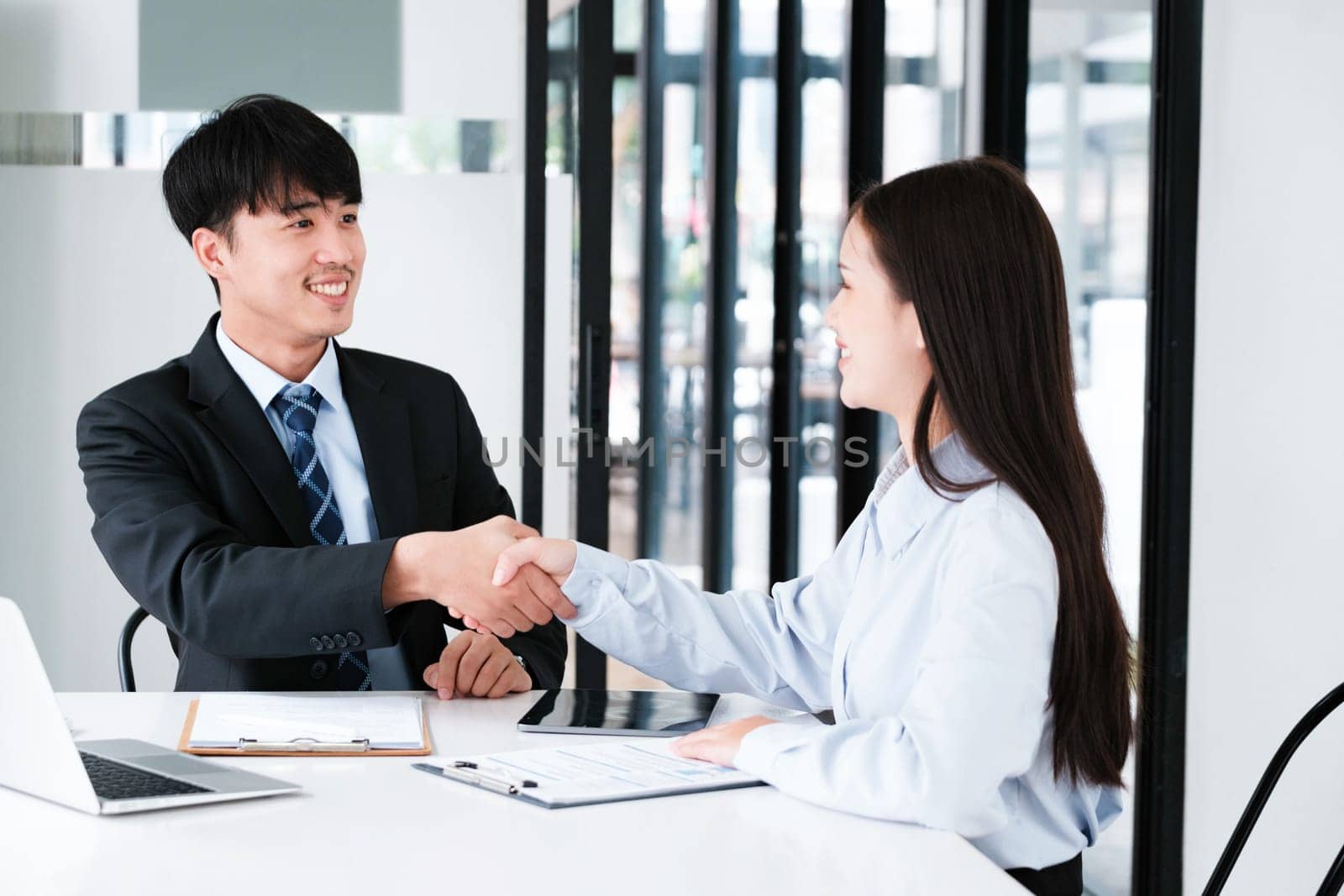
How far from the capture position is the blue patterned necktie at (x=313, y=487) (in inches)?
78.4

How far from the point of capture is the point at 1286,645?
98.6 inches

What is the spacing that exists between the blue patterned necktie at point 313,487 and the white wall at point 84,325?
108cm

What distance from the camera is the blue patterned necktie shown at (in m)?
1.99

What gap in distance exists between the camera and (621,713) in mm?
1680

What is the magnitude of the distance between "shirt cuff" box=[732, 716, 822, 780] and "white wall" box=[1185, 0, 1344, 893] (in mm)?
1409

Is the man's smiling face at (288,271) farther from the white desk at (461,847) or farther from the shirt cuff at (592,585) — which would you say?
the white desk at (461,847)

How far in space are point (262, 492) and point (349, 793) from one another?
28.6 inches

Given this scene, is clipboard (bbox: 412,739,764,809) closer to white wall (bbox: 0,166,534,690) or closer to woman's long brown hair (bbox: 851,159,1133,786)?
woman's long brown hair (bbox: 851,159,1133,786)

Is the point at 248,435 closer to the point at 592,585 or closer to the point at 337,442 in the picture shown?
the point at 337,442

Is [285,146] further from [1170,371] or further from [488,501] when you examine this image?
[1170,371]

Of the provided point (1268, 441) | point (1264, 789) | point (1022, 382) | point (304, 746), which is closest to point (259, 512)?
point (304, 746)

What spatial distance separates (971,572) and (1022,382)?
231 millimetres

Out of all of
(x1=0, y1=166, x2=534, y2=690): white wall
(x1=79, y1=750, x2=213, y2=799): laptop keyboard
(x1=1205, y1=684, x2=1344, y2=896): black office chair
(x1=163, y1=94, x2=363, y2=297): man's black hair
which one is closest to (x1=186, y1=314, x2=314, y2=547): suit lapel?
(x1=163, y1=94, x2=363, y2=297): man's black hair

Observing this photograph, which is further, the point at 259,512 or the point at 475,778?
the point at 259,512
